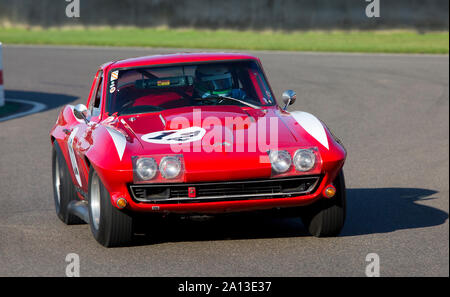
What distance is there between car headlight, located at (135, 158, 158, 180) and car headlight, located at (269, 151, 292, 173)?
76 centimetres

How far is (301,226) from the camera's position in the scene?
6930 millimetres

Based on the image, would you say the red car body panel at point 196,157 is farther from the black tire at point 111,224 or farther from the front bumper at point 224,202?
the black tire at point 111,224

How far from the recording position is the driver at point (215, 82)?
289 inches

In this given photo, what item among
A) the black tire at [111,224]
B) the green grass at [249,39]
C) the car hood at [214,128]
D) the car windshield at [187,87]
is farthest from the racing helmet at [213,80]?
the green grass at [249,39]

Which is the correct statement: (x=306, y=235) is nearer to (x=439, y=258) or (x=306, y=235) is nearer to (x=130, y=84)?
(x=439, y=258)

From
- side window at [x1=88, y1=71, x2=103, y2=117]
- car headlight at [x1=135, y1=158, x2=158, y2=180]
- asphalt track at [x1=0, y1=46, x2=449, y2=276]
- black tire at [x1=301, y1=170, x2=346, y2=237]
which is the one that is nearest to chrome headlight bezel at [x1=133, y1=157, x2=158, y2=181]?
car headlight at [x1=135, y1=158, x2=158, y2=180]

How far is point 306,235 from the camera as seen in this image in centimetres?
655

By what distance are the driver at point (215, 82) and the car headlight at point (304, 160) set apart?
141 centimetres

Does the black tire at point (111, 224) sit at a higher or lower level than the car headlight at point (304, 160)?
lower

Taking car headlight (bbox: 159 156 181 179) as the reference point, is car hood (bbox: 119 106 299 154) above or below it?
above

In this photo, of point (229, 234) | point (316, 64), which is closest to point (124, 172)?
point (229, 234)

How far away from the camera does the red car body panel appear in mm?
5875

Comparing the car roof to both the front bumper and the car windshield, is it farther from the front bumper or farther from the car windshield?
the front bumper
